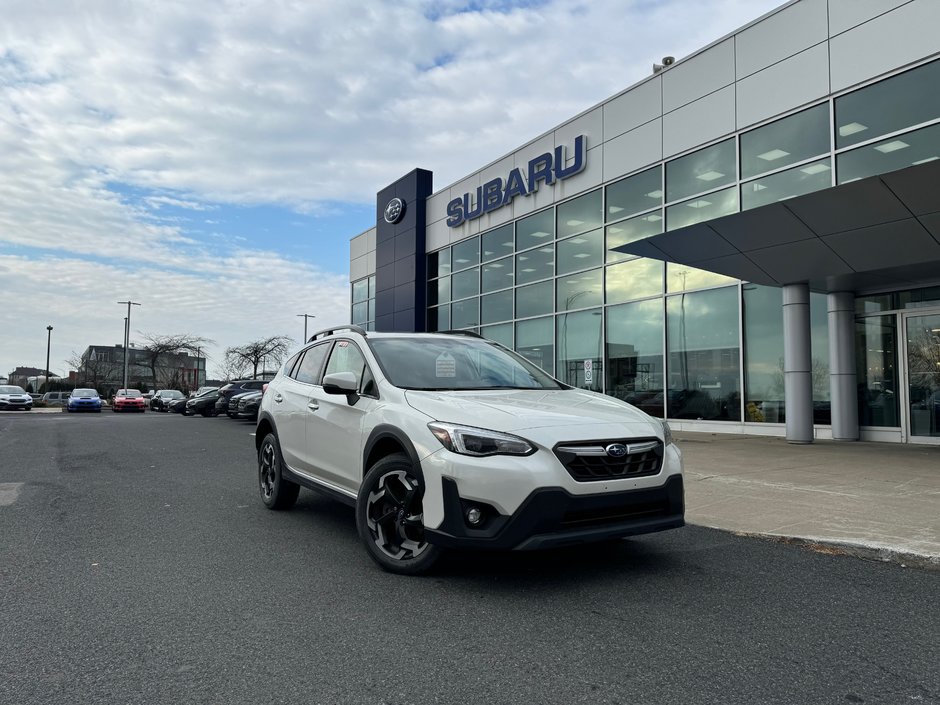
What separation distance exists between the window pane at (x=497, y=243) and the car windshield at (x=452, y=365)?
17.1 metres

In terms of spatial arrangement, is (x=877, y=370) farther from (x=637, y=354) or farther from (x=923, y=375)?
(x=637, y=354)

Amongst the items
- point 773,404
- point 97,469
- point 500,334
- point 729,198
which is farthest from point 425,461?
point 500,334

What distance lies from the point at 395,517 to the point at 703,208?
13.7 meters

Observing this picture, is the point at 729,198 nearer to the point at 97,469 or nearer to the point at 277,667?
the point at 97,469

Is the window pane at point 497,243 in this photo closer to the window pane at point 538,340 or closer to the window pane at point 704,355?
the window pane at point 538,340

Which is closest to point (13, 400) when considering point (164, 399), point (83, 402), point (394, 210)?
point (83, 402)

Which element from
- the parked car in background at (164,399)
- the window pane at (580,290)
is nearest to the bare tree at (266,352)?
the parked car in background at (164,399)

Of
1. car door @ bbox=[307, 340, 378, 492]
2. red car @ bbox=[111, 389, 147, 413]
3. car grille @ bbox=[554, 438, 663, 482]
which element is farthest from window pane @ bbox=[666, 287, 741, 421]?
red car @ bbox=[111, 389, 147, 413]

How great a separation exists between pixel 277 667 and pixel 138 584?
171cm

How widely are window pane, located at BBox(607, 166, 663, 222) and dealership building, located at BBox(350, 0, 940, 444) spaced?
0.05 meters

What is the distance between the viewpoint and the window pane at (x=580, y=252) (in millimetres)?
19005

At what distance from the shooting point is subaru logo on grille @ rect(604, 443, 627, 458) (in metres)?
4.02

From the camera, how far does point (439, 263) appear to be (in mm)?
27234

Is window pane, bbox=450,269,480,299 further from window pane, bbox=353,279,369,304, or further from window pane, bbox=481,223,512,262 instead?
window pane, bbox=353,279,369,304
